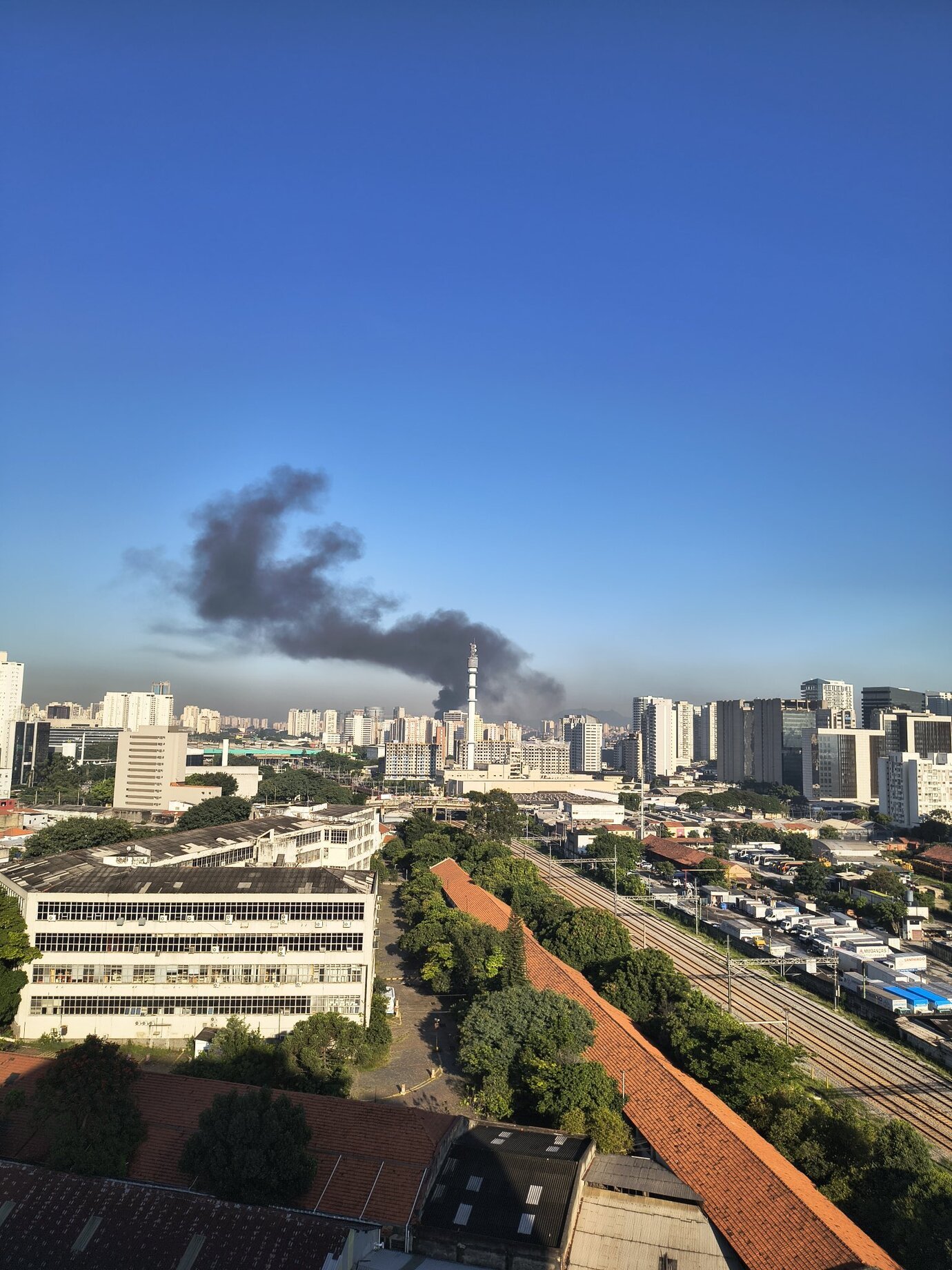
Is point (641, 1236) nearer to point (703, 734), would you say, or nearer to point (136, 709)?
point (136, 709)

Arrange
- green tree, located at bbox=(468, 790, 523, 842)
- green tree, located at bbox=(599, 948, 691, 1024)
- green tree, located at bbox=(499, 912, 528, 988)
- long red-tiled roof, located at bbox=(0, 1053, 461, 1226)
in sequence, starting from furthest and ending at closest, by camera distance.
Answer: green tree, located at bbox=(468, 790, 523, 842), green tree, located at bbox=(599, 948, 691, 1024), green tree, located at bbox=(499, 912, 528, 988), long red-tiled roof, located at bbox=(0, 1053, 461, 1226)

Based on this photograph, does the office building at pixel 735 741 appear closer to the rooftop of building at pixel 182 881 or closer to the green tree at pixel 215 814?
the green tree at pixel 215 814

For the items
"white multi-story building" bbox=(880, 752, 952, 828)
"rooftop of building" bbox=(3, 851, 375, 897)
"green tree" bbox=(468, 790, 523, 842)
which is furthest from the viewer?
"white multi-story building" bbox=(880, 752, 952, 828)

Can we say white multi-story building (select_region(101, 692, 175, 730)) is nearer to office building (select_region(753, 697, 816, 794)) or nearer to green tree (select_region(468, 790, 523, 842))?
green tree (select_region(468, 790, 523, 842))

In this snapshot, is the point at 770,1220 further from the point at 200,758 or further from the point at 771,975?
the point at 200,758

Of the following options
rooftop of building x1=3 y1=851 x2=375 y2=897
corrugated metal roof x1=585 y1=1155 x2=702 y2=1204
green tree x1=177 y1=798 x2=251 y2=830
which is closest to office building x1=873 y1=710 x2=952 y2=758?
green tree x1=177 y1=798 x2=251 y2=830

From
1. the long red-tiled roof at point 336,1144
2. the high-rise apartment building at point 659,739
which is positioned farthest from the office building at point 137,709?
the long red-tiled roof at point 336,1144
